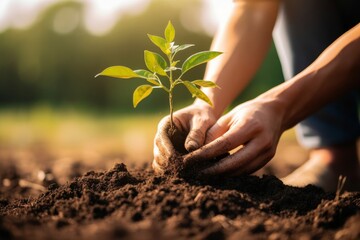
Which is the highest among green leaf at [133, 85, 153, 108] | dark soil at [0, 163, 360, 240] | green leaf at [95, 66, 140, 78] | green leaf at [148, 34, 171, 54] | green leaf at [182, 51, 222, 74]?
green leaf at [148, 34, 171, 54]

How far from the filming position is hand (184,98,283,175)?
1927 millimetres

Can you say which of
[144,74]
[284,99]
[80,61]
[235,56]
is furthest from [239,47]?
[80,61]

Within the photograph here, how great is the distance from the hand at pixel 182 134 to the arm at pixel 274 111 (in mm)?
56

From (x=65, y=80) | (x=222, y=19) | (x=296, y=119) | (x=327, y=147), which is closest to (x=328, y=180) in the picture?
(x=327, y=147)

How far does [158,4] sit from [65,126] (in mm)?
8210

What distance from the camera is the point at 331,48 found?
89.4 inches

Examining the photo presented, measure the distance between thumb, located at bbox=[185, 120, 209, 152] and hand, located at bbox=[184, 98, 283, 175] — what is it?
35 mm

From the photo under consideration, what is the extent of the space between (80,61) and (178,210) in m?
16.2

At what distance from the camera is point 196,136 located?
77.9 inches

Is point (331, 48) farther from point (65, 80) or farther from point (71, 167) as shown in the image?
point (65, 80)

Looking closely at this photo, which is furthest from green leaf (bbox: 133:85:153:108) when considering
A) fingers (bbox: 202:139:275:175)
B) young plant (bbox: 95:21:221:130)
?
fingers (bbox: 202:139:275:175)

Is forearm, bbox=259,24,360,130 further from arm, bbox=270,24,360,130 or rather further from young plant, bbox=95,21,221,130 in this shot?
young plant, bbox=95,21,221,130

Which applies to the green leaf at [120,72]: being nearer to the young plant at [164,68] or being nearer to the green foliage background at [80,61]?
the young plant at [164,68]

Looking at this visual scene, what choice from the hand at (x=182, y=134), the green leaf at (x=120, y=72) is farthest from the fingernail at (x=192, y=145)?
the green leaf at (x=120, y=72)
